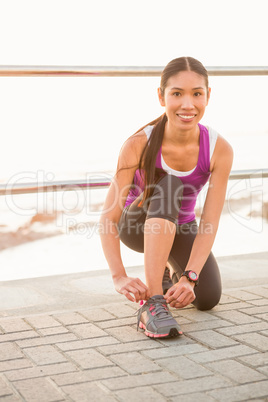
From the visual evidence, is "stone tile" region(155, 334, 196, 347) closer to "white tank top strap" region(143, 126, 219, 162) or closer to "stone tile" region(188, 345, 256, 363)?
"stone tile" region(188, 345, 256, 363)

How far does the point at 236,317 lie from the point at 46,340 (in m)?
0.69

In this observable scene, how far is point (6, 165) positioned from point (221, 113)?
5.83 meters

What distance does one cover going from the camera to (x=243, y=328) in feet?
6.17

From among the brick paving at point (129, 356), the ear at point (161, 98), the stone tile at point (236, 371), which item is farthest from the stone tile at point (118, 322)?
the ear at point (161, 98)

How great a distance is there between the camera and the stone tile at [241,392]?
1330mm

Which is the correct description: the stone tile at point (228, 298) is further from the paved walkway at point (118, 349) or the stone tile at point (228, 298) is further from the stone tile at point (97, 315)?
the stone tile at point (97, 315)

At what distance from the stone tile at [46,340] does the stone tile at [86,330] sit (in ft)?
0.11

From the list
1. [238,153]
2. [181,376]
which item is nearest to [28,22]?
[238,153]

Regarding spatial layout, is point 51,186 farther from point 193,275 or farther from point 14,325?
point 193,275

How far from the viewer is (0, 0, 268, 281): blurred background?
10.5 metres

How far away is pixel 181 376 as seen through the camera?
147 cm
